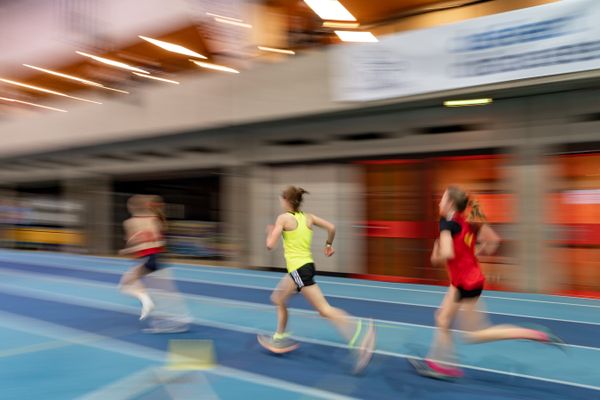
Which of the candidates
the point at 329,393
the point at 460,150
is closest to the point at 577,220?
the point at 460,150

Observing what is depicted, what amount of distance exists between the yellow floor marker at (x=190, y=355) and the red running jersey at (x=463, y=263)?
255 centimetres

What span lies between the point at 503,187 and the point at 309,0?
565 centimetres

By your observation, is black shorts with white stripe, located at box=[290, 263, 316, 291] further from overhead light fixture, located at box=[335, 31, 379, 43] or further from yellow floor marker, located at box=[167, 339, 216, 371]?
overhead light fixture, located at box=[335, 31, 379, 43]

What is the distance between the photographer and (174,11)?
13.4 m

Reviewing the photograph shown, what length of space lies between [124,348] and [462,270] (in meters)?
3.81

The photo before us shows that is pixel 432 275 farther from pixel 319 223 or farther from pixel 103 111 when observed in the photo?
pixel 103 111

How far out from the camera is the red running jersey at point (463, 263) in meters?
4.16

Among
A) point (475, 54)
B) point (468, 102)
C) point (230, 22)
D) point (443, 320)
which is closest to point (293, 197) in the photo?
point (443, 320)

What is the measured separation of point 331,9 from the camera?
1051 cm

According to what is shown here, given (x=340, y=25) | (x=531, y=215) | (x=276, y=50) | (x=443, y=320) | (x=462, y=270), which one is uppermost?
(x=340, y=25)

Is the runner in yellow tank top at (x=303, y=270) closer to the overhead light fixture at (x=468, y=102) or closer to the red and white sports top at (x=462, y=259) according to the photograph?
the red and white sports top at (x=462, y=259)

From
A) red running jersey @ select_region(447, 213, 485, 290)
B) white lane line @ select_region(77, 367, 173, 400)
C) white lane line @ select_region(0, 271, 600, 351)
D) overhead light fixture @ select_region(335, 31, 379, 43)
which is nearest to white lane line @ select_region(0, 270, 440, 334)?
white lane line @ select_region(0, 271, 600, 351)

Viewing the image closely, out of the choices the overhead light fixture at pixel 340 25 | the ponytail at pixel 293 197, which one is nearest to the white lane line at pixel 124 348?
the ponytail at pixel 293 197

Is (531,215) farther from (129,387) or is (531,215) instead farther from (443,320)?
(129,387)
